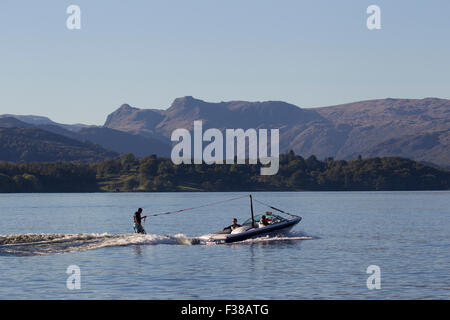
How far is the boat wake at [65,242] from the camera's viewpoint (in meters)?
→ 59.1

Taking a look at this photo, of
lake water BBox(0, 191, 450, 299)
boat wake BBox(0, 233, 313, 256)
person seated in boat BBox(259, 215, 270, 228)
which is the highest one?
person seated in boat BBox(259, 215, 270, 228)

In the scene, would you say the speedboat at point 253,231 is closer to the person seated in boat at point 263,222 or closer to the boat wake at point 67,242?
the person seated in boat at point 263,222

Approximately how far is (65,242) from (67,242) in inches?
7.8

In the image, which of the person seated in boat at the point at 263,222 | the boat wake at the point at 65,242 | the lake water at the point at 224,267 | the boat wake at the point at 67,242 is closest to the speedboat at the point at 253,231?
the person seated in boat at the point at 263,222

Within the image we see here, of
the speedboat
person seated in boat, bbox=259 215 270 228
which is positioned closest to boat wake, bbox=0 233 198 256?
the speedboat

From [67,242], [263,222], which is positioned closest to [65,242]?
[67,242]

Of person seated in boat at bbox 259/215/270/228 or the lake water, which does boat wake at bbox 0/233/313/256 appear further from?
person seated in boat at bbox 259/215/270/228

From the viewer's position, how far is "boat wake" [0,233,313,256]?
2323 inches

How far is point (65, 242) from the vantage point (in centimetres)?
6262

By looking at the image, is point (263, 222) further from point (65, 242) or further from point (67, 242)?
point (65, 242)

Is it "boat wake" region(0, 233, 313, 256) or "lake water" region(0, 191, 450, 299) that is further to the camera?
"boat wake" region(0, 233, 313, 256)

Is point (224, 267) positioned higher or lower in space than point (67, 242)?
lower
